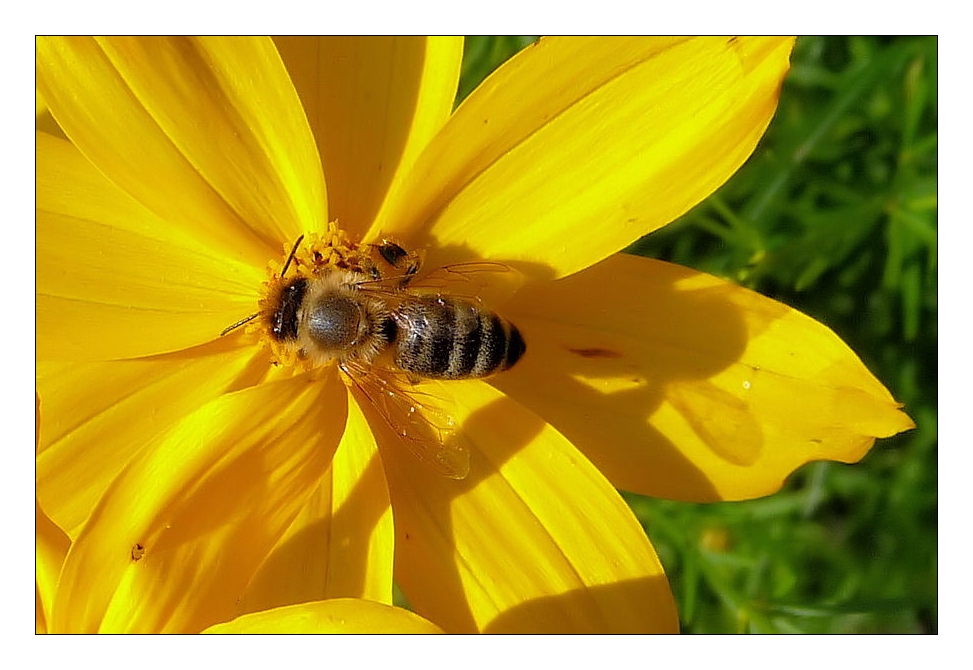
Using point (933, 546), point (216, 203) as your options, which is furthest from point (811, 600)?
point (216, 203)

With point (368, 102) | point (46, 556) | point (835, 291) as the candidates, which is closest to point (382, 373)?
point (368, 102)

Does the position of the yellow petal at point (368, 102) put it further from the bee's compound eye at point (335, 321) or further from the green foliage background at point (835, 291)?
the green foliage background at point (835, 291)

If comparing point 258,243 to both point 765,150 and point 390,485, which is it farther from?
point 765,150

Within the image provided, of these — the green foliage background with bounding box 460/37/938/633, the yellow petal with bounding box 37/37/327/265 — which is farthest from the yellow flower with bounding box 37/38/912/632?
the green foliage background with bounding box 460/37/938/633

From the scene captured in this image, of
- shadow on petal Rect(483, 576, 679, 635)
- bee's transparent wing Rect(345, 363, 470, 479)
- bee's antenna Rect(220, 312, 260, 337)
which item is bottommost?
shadow on petal Rect(483, 576, 679, 635)

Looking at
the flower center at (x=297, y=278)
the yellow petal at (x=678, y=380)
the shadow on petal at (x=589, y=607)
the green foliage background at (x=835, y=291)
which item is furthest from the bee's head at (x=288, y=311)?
the green foliage background at (x=835, y=291)

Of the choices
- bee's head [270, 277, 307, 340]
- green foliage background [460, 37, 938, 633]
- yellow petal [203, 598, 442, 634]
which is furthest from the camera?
green foliage background [460, 37, 938, 633]

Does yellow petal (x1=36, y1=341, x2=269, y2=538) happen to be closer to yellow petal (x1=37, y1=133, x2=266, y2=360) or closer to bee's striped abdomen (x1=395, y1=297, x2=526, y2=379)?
yellow petal (x1=37, y1=133, x2=266, y2=360)
